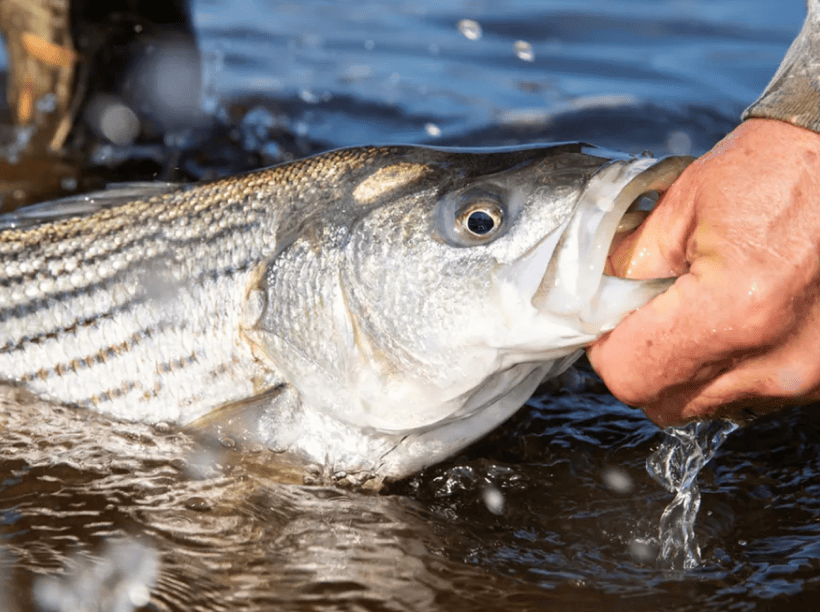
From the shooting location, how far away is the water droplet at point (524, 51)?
9.09 metres

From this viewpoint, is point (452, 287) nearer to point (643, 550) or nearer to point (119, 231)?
point (643, 550)

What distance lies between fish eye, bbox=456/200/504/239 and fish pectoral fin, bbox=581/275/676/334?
0.36 metres

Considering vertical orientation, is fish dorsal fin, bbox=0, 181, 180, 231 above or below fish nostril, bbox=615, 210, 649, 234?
below

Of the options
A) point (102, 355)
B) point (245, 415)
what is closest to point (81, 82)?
point (102, 355)

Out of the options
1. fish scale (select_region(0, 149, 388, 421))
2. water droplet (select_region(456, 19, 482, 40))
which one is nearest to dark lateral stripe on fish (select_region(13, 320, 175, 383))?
fish scale (select_region(0, 149, 388, 421))

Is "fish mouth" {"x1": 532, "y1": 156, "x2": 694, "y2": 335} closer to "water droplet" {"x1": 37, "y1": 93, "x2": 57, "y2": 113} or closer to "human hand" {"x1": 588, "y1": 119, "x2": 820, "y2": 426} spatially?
"human hand" {"x1": 588, "y1": 119, "x2": 820, "y2": 426}

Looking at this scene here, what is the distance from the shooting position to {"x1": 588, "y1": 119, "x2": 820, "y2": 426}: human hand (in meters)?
2.23

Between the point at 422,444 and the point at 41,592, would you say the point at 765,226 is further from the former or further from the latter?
the point at 41,592

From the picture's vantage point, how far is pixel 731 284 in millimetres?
2230

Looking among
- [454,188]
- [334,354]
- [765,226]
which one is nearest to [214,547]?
[334,354]

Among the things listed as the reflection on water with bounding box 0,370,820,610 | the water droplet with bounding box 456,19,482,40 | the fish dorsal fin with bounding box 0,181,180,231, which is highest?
the water droplet with bounding box 456,19,482,40

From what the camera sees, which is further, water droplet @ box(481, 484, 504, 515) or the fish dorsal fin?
the fish dorsal fin

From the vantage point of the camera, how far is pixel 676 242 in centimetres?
245

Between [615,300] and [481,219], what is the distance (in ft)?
1.52
